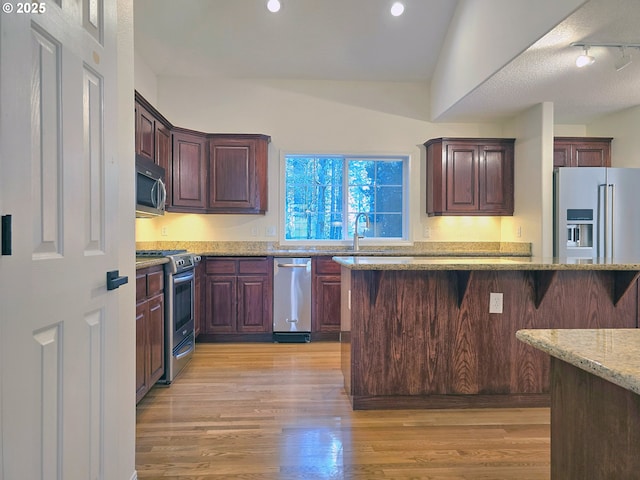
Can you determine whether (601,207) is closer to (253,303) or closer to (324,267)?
(324,267)

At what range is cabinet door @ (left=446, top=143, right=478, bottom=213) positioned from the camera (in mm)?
4629

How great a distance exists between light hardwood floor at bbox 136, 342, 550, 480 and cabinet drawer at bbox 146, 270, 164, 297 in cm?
71

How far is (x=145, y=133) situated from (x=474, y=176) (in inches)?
135

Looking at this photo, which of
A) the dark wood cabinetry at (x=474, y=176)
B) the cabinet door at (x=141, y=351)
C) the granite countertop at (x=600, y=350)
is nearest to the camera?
the granite countertop at (x=600, y=350)

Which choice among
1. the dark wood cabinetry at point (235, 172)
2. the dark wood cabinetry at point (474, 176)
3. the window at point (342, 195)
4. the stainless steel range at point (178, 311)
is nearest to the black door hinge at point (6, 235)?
the stainless steel range at point (178, 311)

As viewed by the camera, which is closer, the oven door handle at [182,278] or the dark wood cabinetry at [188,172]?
the oven door handle at [182,278]

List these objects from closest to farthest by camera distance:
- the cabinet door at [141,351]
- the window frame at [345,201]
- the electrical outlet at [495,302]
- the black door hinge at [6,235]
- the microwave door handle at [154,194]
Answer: the black door hinge at [6,235] < the cabinet door at [141,351] < the electrical outlet at [495,302] < the microwave door handle at [154,194] < the window frame at [345,201]

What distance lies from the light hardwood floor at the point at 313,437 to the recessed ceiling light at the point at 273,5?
348 centimetres

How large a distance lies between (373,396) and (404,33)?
3.68 m

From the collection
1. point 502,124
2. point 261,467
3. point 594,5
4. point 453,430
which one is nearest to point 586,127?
point 502,124

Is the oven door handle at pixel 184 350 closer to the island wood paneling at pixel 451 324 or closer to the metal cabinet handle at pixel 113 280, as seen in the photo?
the island wood paneling at pixel 451 324

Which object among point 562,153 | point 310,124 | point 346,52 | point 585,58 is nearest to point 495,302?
point 585,58

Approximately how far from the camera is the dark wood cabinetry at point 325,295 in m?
4.33

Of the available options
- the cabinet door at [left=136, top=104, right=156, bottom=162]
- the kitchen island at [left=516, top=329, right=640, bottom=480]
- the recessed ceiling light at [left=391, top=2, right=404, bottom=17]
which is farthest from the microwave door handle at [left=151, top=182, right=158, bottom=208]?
the kitchen island at [left=516, top=329, right=640, bottom=480]
